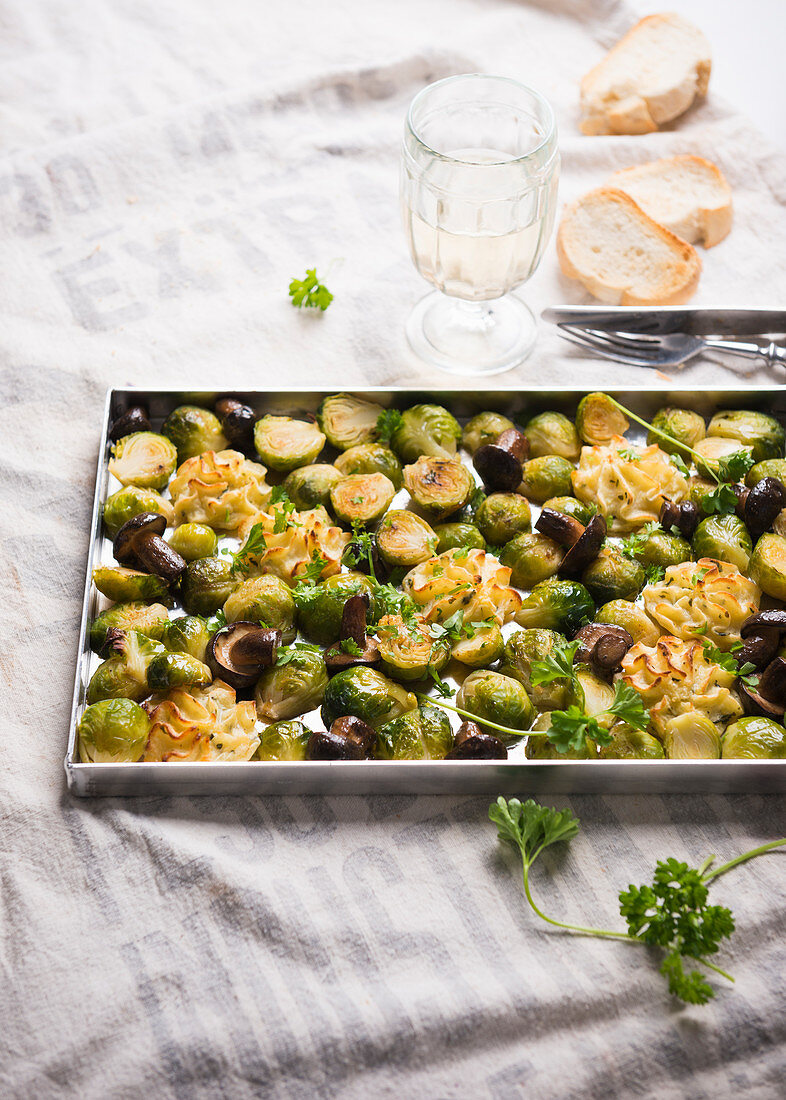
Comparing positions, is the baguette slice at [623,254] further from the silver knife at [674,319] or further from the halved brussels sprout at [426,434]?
the halved brussels sprout at [426,434]

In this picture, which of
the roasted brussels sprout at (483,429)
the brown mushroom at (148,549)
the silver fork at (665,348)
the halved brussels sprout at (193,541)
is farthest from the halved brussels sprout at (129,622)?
the silver fork at (665,348)

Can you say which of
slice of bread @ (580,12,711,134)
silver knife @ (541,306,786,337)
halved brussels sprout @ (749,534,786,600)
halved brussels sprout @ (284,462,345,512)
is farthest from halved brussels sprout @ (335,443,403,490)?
slice of bread @ (580,12,711,134)

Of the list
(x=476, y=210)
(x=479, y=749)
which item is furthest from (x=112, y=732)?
(x=476, y=210)

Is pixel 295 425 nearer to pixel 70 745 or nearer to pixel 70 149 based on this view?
pixel 70 745

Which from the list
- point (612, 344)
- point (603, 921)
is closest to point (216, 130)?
point (612, 344)

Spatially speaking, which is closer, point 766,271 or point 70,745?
point 70,745
